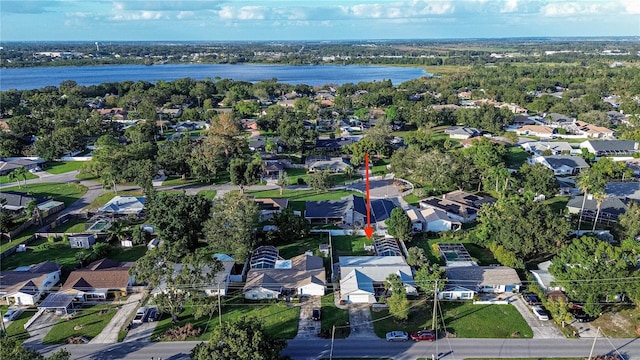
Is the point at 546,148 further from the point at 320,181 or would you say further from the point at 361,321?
the point at 361,321

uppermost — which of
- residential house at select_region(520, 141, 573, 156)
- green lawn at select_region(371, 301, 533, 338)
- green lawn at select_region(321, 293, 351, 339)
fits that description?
residential house at select_region(520, 141, 573, 156)

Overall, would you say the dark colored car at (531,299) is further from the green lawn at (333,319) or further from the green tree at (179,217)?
the green tree at (179,217)

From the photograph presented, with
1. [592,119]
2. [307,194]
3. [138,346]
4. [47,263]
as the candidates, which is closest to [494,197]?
[307,194]

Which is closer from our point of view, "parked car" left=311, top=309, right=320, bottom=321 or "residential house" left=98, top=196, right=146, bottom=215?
"parked car" left=311, top=309, right=320, bottom=321

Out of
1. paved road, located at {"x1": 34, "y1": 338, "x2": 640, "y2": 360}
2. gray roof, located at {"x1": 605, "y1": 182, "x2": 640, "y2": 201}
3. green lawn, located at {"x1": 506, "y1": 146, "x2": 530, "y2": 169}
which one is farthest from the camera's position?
green lawn, located at {"x1": 506, "y1": 146, "x2": 530, "y2": 169}

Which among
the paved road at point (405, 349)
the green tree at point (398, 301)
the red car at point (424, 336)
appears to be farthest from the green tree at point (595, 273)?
the green tree at point (398, 301)

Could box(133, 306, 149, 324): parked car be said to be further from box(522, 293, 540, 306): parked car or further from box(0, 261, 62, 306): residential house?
Answer: box(522, 293, 540, 306): parked car

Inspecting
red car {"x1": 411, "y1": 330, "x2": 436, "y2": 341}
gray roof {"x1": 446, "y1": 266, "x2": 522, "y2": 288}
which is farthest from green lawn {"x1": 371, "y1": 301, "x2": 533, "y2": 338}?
gray roof {"x1": 446, "y1": 266, "x2": 522, "y2": 288}
